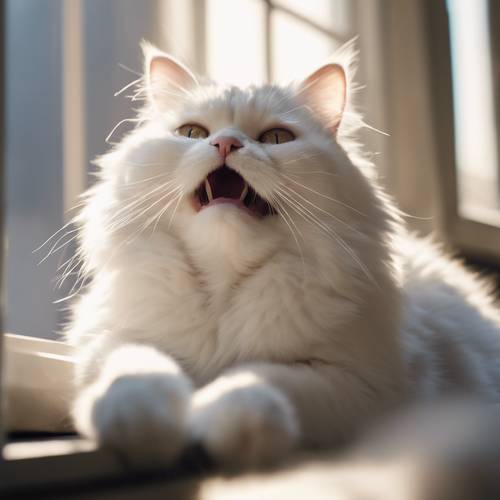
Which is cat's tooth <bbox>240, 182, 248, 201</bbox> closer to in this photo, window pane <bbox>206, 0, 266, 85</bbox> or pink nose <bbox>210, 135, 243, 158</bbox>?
pink nose <bbox>210, 135, 243, 158</bbox>

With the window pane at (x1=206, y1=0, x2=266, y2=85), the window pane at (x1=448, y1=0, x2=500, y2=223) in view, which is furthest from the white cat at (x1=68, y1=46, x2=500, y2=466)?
the window pane at (x1=448, y1=0, x2=500, y2=223)

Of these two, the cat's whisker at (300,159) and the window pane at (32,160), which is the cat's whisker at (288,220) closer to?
the cat's whisker at (300,159)

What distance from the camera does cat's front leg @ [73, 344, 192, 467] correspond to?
2.36 ft

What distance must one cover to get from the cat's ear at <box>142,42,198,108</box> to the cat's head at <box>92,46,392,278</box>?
0.08 meters

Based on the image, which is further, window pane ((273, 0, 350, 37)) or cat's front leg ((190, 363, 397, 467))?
window pane ((273, 0, 350, 37))

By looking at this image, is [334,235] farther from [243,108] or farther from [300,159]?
[243,108]

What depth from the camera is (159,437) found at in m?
0.72

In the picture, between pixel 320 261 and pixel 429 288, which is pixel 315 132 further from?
pixel 429 288

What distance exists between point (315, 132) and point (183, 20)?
0.80 m

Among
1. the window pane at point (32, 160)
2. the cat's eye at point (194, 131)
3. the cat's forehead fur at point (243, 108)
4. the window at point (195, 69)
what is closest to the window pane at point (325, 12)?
the window at point (195, 69)

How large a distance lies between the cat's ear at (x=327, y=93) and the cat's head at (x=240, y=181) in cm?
6

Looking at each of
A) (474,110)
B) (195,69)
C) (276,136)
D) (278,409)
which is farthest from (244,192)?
(474,110)

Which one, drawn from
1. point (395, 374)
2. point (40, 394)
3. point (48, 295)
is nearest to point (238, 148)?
point (395, 374)

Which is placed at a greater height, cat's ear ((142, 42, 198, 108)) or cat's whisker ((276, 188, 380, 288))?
cat's ear ((142, 42, 198, 108))
